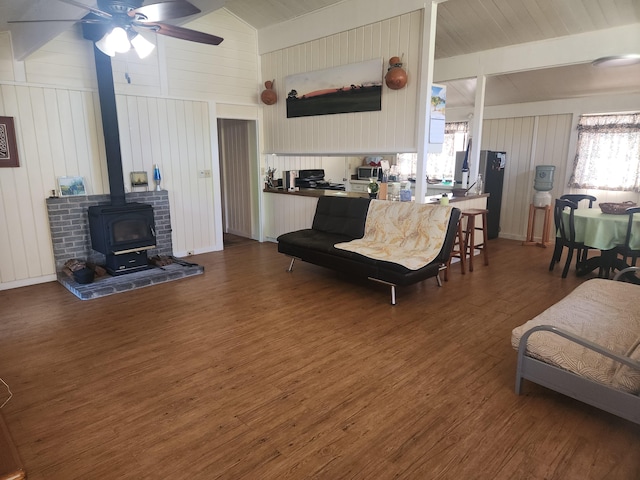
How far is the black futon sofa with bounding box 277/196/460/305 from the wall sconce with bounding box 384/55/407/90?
1333mm

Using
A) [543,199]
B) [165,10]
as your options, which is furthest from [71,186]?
[543,199]

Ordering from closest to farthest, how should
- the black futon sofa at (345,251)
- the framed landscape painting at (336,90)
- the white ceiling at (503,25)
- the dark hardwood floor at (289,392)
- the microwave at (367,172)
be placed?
the dark hardwood floor at (289,392)
the white ceiling at (503,25)
the black futon sofa at (345,251)
the framed landscape painting at (336,90)
the microwave at (367,172)

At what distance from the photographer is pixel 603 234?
4.31 meters

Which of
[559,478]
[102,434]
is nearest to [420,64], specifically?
[559,478]

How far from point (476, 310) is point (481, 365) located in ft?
3.37

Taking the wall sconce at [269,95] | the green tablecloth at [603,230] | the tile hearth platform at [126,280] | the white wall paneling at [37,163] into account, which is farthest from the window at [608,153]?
the white wall paneling at [37,163]

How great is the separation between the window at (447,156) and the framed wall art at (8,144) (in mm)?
5836

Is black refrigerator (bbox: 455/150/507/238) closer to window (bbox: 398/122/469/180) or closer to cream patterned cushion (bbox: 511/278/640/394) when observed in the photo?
window (bbox: 398/122/469/180)

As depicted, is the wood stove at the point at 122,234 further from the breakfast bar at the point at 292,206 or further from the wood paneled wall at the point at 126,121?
the breakfast bar at the point at 292,206

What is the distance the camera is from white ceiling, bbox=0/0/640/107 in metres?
3.59

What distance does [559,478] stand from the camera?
179cm

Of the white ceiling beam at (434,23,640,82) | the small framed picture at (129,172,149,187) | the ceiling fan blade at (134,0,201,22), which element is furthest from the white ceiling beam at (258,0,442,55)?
the small framed picture at (129,172,149,187)

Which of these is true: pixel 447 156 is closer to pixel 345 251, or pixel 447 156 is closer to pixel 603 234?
pixel 603 234

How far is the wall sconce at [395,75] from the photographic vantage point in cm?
446
